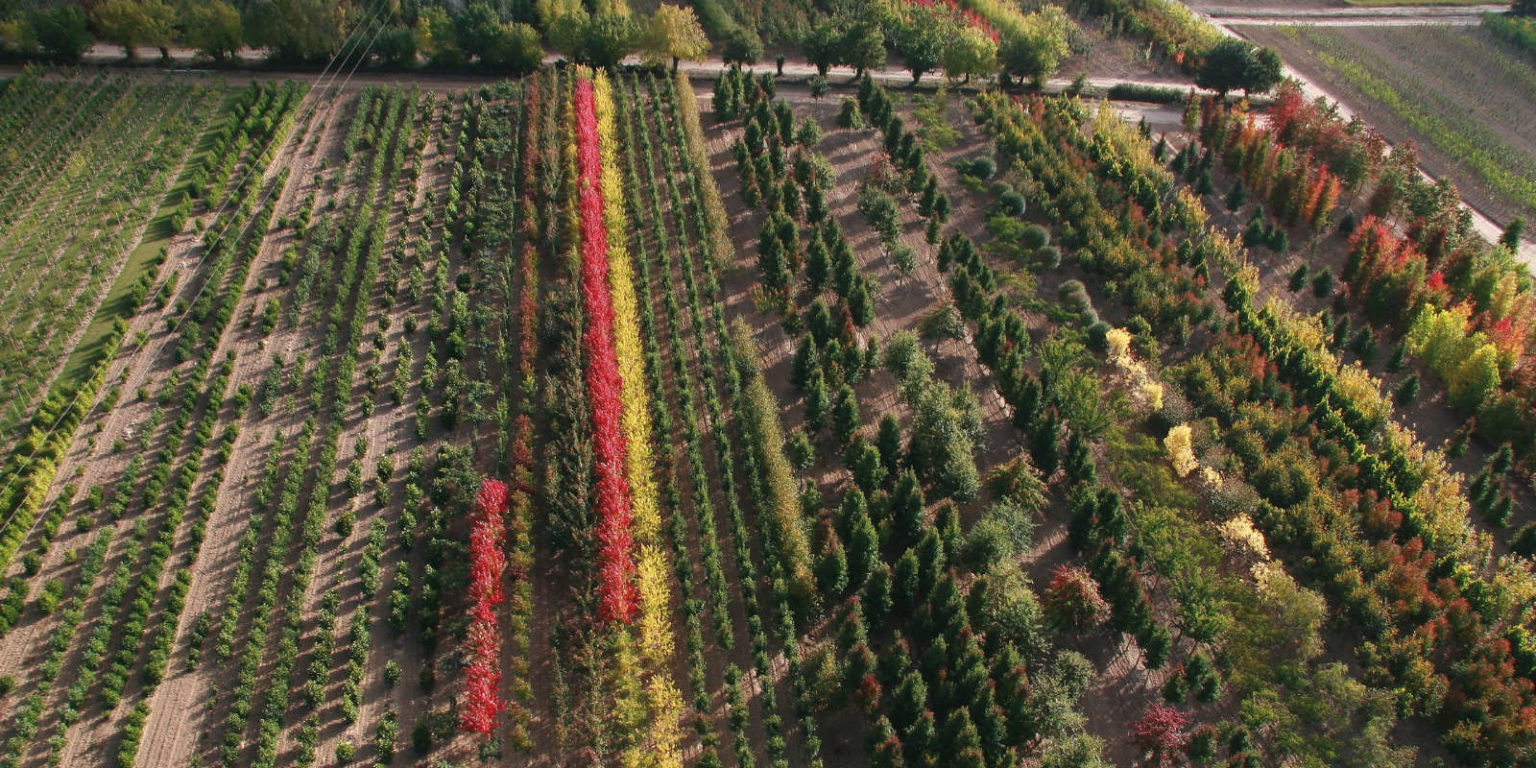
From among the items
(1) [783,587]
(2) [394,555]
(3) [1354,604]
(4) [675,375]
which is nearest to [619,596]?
(1) [783,587]

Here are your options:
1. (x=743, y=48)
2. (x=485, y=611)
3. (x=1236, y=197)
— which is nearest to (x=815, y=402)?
(x=485, y=611)

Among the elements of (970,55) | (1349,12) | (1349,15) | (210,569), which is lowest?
(210,569)

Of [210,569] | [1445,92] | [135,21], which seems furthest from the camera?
[1445,92]

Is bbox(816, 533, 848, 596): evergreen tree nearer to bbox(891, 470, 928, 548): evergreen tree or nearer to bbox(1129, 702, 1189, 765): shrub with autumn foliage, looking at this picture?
bbox(891, 470, 928, 548): evergreen tree

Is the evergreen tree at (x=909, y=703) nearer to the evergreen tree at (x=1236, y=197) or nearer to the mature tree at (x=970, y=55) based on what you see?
the evergreen tree at (x=1236, y=197)

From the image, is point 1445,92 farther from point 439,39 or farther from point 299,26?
point 299,26

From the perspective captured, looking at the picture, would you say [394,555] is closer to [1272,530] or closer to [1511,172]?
[1272,530]

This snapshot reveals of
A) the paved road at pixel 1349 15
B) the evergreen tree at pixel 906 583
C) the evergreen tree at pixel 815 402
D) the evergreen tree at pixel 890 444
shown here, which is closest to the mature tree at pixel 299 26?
the evergreen tree at pixel 815 402
